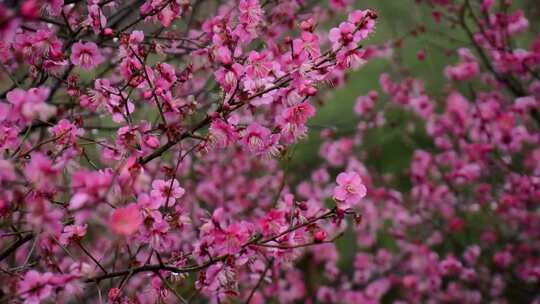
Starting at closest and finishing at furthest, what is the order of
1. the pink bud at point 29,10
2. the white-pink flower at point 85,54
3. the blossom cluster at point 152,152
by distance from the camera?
the pink bud at point 29,10, the blossom cluster at point 152,152, the white-pink flower at point 85,54

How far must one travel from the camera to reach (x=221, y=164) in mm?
5645

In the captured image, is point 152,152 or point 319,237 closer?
point 319,237

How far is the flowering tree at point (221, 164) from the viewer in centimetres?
220

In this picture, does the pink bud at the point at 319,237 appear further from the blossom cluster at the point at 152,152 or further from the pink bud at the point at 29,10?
the pink bud at the point at 29,10

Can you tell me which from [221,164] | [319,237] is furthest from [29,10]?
[221,164]

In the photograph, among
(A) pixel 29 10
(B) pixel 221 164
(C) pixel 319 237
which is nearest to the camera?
(A) pixel 29 10

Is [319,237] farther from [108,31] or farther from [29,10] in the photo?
[108,31]

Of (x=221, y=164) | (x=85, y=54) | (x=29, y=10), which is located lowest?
(x=221, y=164)

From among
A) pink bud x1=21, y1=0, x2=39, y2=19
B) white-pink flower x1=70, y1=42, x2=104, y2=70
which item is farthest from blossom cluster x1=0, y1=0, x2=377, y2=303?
pink bud x1=21, y1=0, x2=39, y2=19

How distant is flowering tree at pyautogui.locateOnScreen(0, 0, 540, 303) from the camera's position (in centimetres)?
220

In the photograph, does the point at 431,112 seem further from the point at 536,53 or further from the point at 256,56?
the point at 256,56

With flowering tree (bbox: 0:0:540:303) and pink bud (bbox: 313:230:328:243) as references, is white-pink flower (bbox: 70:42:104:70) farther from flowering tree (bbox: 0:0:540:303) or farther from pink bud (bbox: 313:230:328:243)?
pink bud (bbox: 313:230:328:243)

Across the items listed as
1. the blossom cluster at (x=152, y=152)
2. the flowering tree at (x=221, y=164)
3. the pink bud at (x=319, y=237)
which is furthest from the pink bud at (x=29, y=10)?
the pink bud at (x=319, y=237)

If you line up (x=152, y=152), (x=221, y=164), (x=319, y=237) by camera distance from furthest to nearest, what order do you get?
(x=221, y=164)
(x=152, y=152)
(x=319, y=237)
